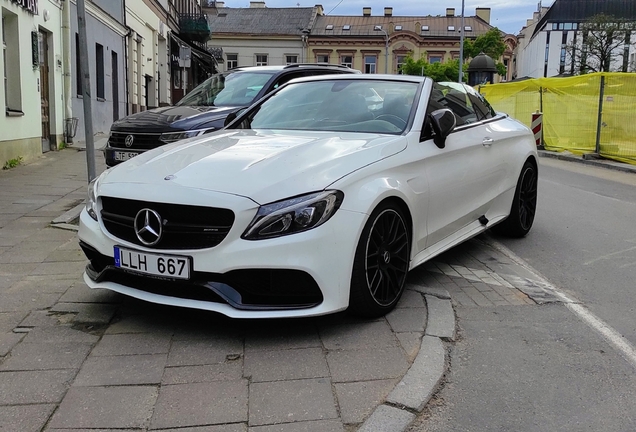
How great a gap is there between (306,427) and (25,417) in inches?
48.2

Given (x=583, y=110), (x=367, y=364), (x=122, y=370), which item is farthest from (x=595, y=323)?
(x=583, y=110)

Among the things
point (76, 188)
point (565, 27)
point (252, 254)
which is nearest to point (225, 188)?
point (252, 254)

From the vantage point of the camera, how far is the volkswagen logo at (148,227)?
11.8 feet

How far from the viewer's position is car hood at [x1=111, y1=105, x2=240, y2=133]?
821 cm

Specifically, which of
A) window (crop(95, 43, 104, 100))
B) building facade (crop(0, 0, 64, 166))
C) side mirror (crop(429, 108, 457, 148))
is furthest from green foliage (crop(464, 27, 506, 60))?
side mirror (crop(429, 108, 457, 148))

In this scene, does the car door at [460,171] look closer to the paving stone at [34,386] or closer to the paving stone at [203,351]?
the paving stone at [203,351]

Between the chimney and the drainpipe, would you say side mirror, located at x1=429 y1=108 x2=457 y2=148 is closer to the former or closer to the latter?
the drainpipe

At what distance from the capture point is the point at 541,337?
12.8 feet

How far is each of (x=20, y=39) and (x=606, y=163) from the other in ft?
41.2

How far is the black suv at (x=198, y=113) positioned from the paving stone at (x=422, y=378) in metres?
5.29

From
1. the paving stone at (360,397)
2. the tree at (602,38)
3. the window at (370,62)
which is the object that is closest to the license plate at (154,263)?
the paving stone at (360,397)

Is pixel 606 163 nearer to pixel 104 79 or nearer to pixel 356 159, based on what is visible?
pixel 356 159

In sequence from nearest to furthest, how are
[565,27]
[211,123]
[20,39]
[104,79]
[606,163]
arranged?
[211,123], [20,39], [606,163], [104,79], [565,27]

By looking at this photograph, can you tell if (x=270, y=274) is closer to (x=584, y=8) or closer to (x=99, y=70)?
(x=99, y=70)
